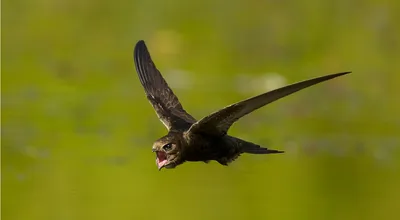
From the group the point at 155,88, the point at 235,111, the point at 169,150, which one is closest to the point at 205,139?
the point at 169,150

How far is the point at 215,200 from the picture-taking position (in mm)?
6910

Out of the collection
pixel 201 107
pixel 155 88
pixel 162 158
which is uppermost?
pixel 201 107

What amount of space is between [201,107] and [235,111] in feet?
15.8

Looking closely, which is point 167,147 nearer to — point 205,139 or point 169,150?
point 169,150

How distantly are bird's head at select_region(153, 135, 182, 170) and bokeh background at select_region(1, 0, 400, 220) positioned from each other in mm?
1990

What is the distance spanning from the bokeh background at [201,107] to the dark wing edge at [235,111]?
6.80ft

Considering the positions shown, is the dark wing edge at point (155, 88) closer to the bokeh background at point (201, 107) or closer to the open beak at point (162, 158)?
the open beak at point (162, 158)

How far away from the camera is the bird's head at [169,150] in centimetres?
464

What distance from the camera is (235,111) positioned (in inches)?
174

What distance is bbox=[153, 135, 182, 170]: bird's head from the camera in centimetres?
464

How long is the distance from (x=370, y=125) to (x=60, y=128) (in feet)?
7.42

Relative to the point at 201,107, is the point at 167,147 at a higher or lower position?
lower

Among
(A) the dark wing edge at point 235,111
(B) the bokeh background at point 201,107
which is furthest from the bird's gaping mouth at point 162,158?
(B) the bokeh background at point 201,107

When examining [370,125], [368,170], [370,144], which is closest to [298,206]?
[368,170]
